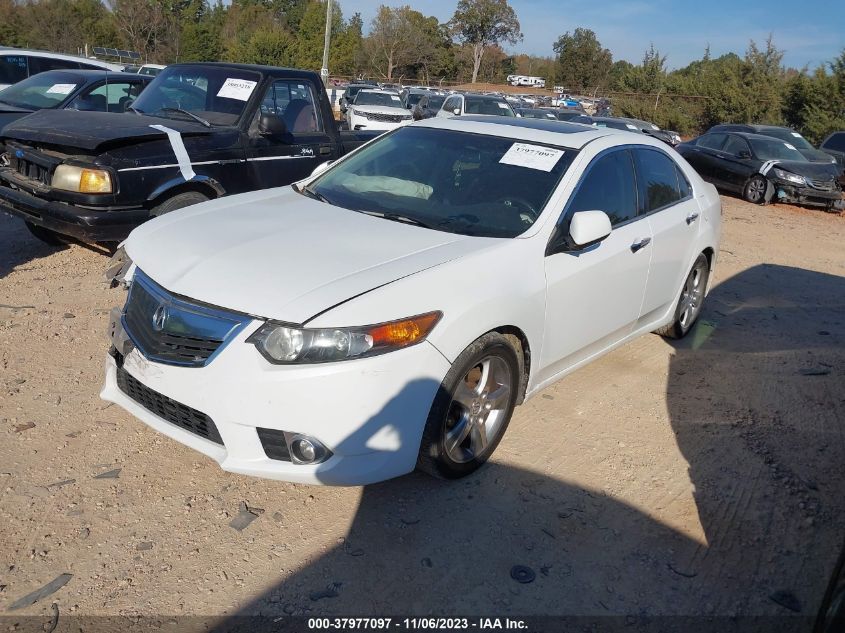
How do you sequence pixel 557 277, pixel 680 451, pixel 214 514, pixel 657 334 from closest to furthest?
1. pixel 214 514
2. pixel 557 277
3. pixel 680 451
4. pixel 657 334

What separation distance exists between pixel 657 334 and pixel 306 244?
11.8 ft

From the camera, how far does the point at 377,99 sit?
2091 cm

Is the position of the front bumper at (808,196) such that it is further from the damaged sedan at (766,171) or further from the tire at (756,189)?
the tire at (756,189)

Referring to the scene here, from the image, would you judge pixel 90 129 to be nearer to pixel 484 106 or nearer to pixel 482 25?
pixel 484 106

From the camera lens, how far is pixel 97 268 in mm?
6332

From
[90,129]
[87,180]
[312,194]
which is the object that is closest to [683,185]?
[312,194]

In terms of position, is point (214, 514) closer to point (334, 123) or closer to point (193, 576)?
point (193, 576)

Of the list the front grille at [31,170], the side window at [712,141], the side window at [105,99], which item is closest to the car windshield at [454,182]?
the front grille at [31,170]

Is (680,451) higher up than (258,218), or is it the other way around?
(258,218)

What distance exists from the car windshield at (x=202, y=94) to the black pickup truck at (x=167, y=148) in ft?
0.04

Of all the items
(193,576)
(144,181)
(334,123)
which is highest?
(334,123)

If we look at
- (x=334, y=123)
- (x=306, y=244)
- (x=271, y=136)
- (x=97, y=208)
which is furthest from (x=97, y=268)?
(x=306, y=244)

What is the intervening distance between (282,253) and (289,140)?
3758 mm

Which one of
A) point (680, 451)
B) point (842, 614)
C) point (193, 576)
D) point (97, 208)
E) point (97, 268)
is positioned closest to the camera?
point (842, 614)
